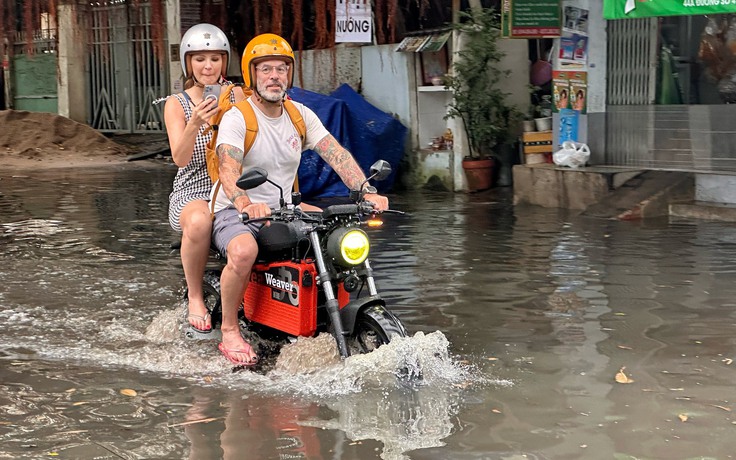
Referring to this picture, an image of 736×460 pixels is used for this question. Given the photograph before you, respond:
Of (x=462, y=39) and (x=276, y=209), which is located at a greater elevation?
(x=462, y=39)

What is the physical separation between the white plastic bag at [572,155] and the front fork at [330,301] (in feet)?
25.0

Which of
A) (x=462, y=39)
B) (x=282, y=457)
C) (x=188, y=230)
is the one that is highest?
(x=462, y=39)

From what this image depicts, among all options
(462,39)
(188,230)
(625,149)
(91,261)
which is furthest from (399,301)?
(462,39)

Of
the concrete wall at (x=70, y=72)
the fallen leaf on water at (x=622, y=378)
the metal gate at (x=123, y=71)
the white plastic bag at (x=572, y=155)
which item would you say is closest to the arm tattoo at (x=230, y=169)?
the fallen leaf on water at (x=622, y=378)

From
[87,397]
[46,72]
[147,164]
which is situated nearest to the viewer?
[87,397]

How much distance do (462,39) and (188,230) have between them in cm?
867

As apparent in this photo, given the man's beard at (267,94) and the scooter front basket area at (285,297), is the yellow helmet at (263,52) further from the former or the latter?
the scooter front basket area at (285,297)

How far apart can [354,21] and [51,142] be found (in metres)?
7.94

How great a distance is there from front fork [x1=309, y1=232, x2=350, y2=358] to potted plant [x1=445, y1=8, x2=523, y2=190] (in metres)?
8.45

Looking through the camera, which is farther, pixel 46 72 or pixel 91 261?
pixel 46 72

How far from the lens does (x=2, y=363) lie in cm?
584

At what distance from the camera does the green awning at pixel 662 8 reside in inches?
413

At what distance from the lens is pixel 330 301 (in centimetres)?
527

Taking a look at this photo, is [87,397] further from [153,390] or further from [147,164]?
[147,164]
